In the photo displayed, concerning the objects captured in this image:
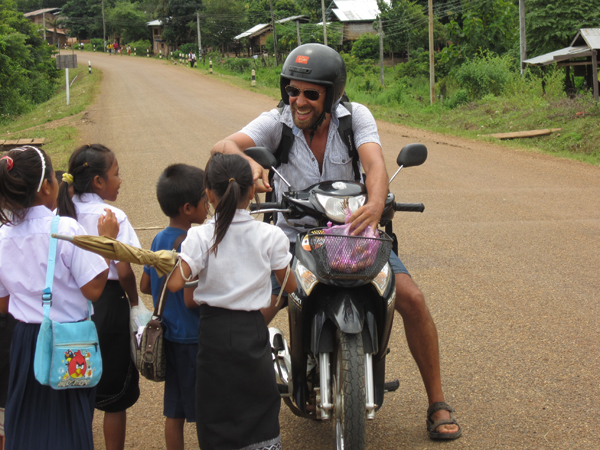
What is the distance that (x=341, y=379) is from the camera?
8.18 ft

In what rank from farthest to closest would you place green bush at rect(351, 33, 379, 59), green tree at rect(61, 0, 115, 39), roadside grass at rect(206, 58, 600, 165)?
1. green tree at rect(61, 0, 115, 39)
2. green bush at rect(351, 33, 379, 59)
3. roadside grass at rect(206, 58, 600, 165)

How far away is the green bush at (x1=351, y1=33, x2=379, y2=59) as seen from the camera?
47.2 metres

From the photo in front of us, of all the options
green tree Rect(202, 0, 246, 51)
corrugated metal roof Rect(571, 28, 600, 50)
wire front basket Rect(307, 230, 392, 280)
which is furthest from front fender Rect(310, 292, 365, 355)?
green tree Rect(202, 0, 246, 51)

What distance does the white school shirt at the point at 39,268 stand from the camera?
91.6 inches

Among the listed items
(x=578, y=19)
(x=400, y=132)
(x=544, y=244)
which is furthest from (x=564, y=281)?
(x=578, y=19)

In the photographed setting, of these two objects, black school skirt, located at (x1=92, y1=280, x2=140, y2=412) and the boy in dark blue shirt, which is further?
black school skirt, located at (x1=92, y1=280, x2=140, y2=412)

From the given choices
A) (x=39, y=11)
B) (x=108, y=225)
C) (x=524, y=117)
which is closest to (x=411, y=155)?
(x=108, y=225)

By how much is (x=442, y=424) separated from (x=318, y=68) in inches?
72.3

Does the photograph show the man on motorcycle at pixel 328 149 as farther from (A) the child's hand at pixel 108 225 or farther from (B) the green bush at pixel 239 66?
(B) the green bush at pixel 239 66

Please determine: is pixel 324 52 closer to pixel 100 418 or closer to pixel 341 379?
pixel 341 379

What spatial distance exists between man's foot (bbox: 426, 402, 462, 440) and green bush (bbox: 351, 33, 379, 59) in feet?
152

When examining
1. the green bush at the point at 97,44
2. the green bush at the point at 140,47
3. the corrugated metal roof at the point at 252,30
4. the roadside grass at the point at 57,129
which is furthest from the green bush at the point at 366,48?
the green bush at the point at 97,44

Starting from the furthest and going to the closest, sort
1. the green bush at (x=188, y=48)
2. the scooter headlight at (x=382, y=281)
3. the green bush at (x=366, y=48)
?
the green bush at (x=188, y=48) → the green bush at (x=366, y=48) → the scooter headlight at (x=382, y=281)

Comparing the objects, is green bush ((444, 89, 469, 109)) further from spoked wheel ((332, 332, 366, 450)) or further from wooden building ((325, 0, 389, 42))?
wooden building ((325, 0, 389, 42))
